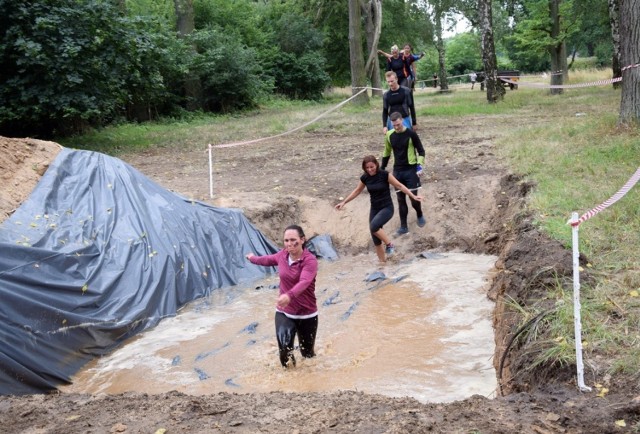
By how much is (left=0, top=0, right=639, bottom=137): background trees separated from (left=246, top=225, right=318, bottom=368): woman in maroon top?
826 cm

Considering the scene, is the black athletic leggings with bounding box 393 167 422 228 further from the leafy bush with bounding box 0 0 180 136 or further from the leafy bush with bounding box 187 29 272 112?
the leafy bush with bounding box 187 29 272 112

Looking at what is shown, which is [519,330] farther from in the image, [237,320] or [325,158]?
[325,158]

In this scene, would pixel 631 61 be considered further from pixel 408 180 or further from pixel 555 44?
pixel 555 44

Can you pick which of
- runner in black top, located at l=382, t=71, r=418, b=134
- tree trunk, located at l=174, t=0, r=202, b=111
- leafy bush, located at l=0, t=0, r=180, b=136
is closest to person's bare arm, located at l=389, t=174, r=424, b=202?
runner in black top, located at l=382, t=71, r=418, b=134

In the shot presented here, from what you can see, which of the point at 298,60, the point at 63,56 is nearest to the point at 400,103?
the point at 63,56

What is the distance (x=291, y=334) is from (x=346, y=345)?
2.96 feet

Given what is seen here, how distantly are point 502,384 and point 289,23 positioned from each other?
34.3 metres

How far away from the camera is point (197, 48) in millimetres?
27234

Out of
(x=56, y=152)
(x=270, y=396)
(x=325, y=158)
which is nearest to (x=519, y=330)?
(x=270, y=396)

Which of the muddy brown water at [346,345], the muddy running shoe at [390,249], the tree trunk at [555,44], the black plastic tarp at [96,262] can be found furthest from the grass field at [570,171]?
the tree trunk at [555,44]

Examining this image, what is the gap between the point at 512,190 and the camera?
396 inches

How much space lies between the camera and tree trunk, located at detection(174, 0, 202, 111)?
2634 centimetres

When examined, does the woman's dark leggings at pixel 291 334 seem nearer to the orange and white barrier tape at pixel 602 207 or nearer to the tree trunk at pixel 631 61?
the orange and white barrier tape at pixel 602 207

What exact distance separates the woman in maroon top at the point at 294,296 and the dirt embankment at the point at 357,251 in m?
1.36
